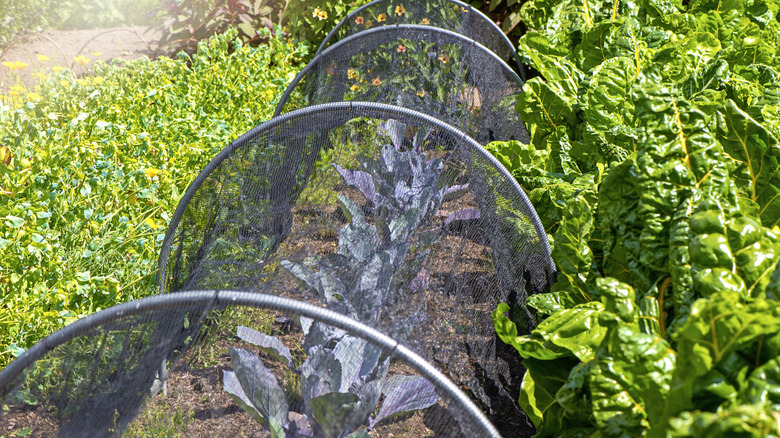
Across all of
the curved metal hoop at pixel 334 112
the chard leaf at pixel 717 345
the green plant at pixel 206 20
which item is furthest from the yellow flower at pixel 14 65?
the chard leaf at pixel 717 345

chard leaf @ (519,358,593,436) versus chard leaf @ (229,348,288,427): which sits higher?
chard leaf @ (229,348,288,427)

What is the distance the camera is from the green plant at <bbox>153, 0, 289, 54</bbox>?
5.73 meters

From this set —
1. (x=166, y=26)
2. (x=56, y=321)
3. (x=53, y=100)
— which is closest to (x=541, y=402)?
(x=56, y=321)

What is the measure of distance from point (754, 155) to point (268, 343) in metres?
1.43

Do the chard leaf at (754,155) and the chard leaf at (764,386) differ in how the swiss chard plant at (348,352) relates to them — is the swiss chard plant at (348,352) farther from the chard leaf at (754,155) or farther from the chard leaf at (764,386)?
the chard leaf at (754,155)

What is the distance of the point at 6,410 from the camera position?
140 cm

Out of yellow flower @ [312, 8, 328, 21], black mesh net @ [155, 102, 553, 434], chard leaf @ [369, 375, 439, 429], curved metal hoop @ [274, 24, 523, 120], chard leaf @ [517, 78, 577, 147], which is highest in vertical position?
yellow flower @ [312, 8, 328, 21]

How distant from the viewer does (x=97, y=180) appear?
2.45 m

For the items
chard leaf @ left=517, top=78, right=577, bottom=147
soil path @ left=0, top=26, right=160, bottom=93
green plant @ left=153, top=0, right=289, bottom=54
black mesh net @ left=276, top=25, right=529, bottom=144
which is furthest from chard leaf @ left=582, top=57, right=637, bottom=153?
soil path @ left=0, top=26, right=160, bottom=93

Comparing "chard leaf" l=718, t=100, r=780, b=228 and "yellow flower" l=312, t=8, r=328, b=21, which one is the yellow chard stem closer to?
"chard leaf" l=718, t=100, r=780, b=228

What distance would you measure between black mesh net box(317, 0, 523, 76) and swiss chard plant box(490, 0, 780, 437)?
3.54 ft

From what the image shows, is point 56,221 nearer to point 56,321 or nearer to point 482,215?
point 56,321

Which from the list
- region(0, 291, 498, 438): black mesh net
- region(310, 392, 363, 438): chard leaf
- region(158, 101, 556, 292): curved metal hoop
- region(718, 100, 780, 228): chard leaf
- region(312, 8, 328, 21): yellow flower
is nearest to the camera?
region(0, 291, 498, 438): black mesh net

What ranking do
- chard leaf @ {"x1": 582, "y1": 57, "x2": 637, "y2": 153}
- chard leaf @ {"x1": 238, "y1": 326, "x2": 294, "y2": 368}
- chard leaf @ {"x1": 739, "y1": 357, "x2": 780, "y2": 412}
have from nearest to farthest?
chard leaf @ {"x1": 739, "y1": 357, "x2": 780, "y2": 412}, chard leaf @ {"x1": 238, "y1": 326, "x2": 294, "y2": 368}, chard leaf @ {"x1": 582, "y1": 57, "x2": 637, "y2": 153}
